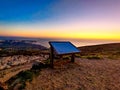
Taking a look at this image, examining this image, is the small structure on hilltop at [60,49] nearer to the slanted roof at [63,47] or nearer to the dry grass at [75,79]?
the slanted roof at [63,47]

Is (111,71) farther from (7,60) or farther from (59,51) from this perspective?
(7,60)

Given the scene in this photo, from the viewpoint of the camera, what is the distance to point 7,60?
27.8 meters

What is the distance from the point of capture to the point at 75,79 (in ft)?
40.8

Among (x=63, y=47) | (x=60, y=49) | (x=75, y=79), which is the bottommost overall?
(x=75, y=79)

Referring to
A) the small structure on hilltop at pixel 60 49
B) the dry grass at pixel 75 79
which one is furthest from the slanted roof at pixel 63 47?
the dry grass at pixel 75 79

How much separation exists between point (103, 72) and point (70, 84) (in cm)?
426

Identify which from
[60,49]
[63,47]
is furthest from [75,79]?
[63,47]

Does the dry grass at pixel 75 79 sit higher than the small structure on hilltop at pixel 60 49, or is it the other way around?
the small structure on hilltop at pixel 60 49

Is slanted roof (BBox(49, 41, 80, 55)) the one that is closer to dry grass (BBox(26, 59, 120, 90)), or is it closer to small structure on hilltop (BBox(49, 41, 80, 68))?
small structure on hilltop (BBox(49, 41, 80, 68))

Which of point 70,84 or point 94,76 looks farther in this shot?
point 94,76

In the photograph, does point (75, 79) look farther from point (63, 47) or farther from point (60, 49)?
point (63, 47)

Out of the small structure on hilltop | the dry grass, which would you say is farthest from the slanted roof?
the dry grass

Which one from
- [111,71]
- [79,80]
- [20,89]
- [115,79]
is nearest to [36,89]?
Result: [20,89]

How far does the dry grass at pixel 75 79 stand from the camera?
10938mm
